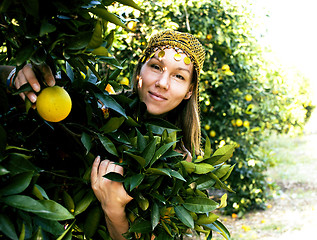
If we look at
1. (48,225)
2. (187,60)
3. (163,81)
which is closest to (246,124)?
(187,60)

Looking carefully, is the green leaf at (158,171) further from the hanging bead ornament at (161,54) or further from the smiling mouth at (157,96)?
the hanging bead ornament at (161,54)

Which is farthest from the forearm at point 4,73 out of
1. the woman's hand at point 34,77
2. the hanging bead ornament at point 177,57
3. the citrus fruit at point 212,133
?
the citrus fruit at point 212,133

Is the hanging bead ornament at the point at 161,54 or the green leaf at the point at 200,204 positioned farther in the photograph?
the hanging bead ornament at the point at 161,54

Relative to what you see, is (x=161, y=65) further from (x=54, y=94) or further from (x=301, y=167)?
(x=301, y=167)

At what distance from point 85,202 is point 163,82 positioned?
66cm

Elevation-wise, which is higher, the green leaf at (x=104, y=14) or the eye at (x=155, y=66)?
the green leaf at (x=104, y=14)

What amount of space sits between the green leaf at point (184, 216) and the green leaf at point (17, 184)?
0.39 m

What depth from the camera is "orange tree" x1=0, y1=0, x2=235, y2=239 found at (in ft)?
1.95

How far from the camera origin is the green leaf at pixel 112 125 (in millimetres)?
830

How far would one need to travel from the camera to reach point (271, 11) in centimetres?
343

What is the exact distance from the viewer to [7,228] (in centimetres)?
53

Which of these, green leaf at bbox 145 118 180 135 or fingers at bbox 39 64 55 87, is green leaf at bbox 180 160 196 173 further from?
fingers at bbox 39 64 55 87

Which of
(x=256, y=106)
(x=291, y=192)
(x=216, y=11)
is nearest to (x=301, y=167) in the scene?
(x=291, y=192)

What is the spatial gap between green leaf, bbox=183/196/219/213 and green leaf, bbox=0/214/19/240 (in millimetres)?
436
